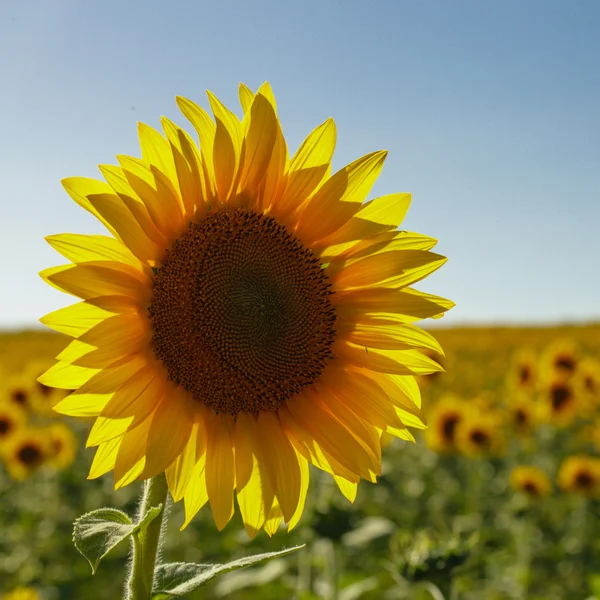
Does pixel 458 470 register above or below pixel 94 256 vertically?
below

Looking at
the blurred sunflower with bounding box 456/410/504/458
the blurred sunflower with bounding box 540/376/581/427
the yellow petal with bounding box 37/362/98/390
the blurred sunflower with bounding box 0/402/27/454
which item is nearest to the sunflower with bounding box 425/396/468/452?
the blurred sunflower with bounding box 456/410/504/458

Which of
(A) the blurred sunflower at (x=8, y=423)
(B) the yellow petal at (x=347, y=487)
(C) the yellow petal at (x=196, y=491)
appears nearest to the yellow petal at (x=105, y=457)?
(C) the yellow petal at (x=196, y=491)

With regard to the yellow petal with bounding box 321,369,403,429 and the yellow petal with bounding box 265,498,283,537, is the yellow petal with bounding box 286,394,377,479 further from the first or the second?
the yellow petal with bounding box 265,498,283,537

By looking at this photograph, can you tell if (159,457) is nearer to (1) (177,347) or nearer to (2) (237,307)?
(1) (177,347)

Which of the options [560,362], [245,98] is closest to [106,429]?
[245,98]

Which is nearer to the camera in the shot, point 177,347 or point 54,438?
point 177,347

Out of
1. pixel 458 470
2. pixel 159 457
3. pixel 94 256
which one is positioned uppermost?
pixel 94 256

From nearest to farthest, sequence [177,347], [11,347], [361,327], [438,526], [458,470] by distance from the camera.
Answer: [177,347] < [361,327] < [438,526] < [458,470] < [11,347]

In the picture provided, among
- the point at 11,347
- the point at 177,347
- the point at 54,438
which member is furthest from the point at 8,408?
the point at 11,347
